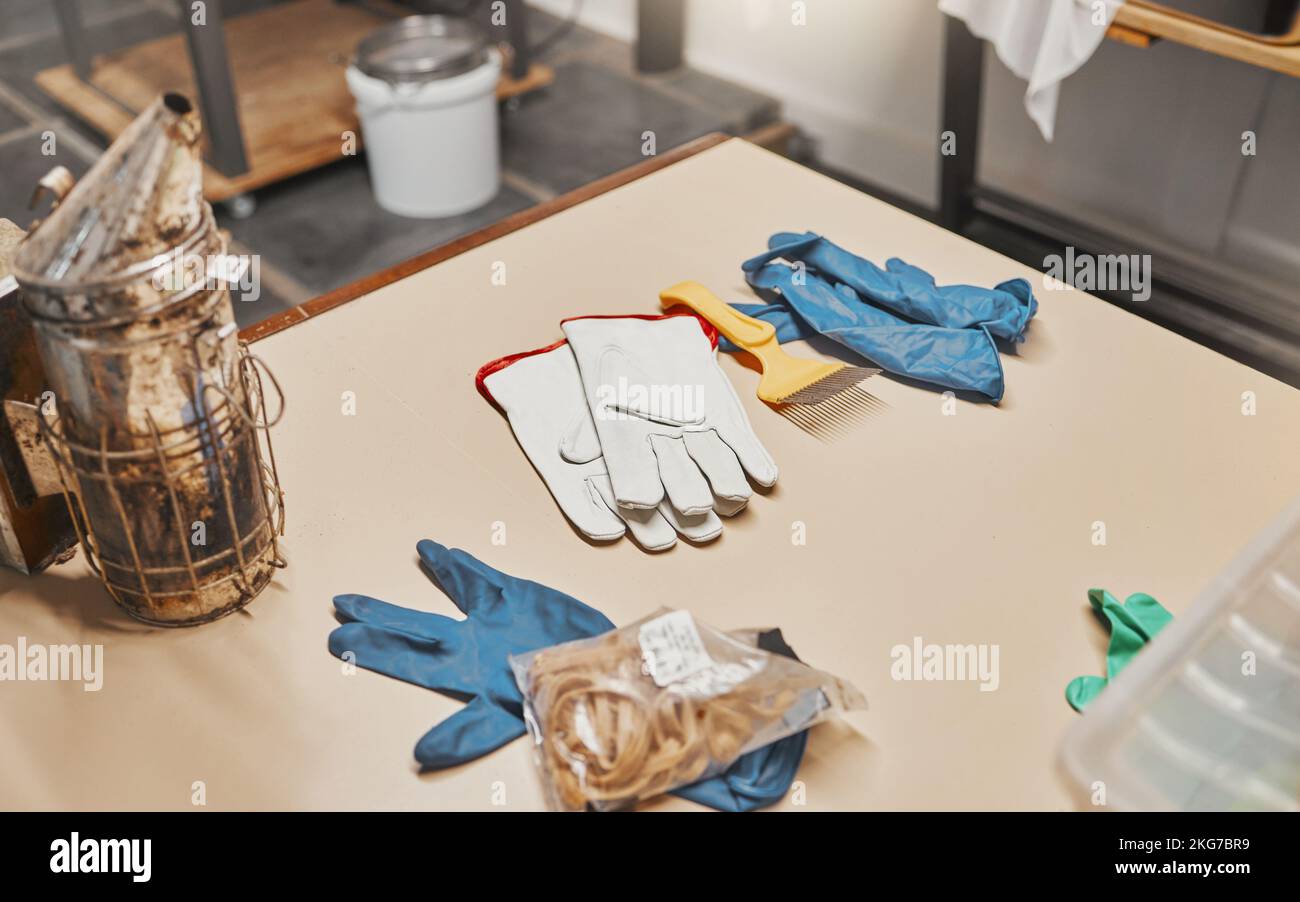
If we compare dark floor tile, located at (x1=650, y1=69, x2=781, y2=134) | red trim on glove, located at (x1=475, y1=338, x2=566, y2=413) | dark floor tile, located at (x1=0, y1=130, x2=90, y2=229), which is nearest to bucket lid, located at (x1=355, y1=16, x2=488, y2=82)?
dark floor tile, located at (x1=650, y1=69, x2=781, y2=134)

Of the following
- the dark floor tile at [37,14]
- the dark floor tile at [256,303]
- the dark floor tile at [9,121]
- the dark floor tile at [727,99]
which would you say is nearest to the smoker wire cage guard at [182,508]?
the dark floor tile at [256,303]

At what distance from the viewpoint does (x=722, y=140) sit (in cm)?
194

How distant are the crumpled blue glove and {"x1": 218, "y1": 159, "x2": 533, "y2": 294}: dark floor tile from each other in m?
1.73

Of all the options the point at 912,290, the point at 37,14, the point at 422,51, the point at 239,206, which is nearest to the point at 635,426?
the point at 912,290

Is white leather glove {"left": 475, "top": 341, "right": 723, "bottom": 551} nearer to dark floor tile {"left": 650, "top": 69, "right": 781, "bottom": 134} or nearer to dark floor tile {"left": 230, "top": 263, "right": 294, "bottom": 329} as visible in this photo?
dark floor tile {"left": 230, "top": 263, "right": 294, "bottom": 329}

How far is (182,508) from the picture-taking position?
3.39 ft

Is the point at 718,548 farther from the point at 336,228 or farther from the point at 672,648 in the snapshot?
the point at 336,228

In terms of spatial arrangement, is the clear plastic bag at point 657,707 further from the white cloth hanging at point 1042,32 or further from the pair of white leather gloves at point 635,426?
the white cloth hanging at point 1042,32

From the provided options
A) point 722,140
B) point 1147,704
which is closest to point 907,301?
point 722,140

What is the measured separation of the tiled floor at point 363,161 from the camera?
112 inches

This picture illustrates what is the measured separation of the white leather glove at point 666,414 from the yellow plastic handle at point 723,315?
0.02m

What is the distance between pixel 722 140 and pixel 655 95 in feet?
5.09

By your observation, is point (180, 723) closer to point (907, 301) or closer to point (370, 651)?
point (370, 651)
